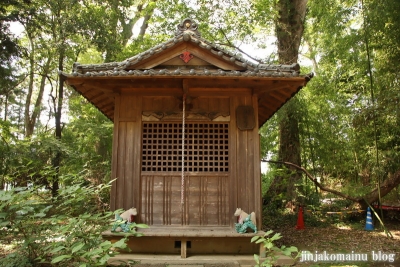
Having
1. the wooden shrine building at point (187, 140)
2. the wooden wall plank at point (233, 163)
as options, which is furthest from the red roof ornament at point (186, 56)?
the wooden wall plank at point (233, 163)

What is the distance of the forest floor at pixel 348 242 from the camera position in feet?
22.1

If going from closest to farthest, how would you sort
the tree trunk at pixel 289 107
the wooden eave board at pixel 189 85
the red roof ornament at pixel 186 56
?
1. the wooden eave board at pixel 189 85
2. the red roof ornament at pixel 186 56
3. the tree trunk at pixel 289 107

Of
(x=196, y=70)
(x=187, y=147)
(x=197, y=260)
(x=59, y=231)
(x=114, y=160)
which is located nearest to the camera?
(x=59, y=231)

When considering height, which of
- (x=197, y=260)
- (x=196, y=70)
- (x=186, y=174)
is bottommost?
(x=197, y=260)

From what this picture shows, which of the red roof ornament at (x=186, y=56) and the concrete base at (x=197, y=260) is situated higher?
the red roof ornament at (x=186, y=56)

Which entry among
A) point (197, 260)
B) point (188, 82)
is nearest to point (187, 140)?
point (188, 82)

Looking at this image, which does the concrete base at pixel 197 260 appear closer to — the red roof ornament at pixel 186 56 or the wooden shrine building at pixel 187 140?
the wooden shrine building at pixel 187 140

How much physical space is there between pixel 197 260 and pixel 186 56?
417 cm

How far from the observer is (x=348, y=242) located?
866cm

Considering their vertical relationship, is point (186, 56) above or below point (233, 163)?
above

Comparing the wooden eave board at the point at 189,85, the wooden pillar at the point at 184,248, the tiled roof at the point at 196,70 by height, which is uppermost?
the tiled roof at the point at 196,70

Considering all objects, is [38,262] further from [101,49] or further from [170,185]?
[101,49]

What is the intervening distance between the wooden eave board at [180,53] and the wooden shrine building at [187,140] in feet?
0.07

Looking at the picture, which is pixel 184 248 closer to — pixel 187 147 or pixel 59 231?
pixel 187 147
